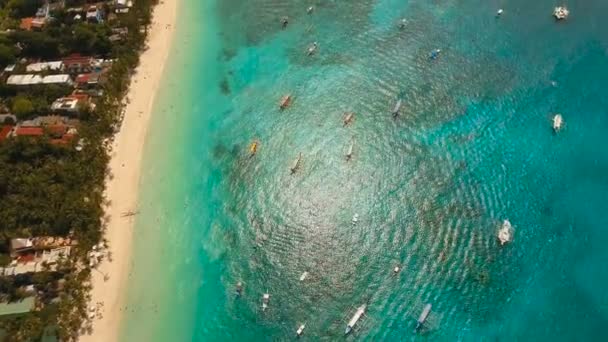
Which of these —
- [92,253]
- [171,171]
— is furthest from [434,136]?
[92,253]

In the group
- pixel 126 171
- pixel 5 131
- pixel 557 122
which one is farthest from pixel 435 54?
pixel 5 131

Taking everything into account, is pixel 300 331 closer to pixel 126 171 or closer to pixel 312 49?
pixel 126 171

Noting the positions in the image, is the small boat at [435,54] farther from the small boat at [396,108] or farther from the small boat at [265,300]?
the small boat at [265,300]

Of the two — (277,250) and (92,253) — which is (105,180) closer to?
(92,253)

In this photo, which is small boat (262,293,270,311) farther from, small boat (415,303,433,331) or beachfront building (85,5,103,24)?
beachfront building (85,5,103,24)

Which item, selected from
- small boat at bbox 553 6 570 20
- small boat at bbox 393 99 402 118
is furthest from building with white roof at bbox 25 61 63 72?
small boat at bbox 553 6 570 20

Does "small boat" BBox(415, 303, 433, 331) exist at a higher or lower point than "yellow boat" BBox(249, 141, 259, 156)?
lower
